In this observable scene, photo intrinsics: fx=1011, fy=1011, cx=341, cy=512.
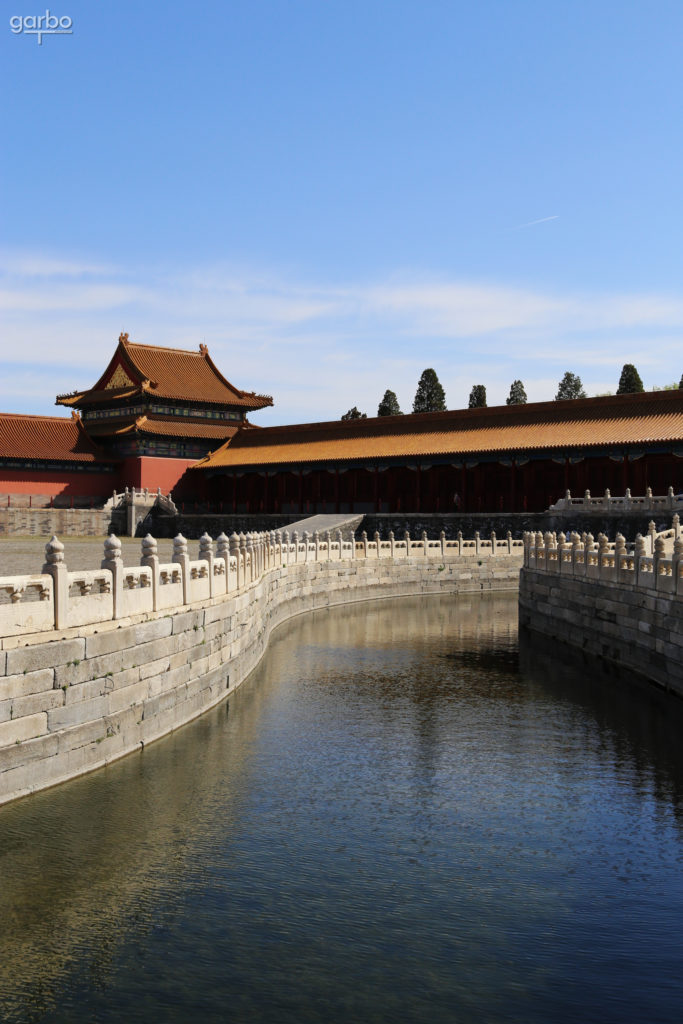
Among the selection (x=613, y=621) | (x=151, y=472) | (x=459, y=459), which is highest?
(x=151, y=472)

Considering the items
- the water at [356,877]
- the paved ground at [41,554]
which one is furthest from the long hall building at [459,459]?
the water at [356,877]

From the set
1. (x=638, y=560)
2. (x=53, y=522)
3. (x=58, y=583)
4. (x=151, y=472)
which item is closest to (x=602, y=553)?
(x=638, y=560)

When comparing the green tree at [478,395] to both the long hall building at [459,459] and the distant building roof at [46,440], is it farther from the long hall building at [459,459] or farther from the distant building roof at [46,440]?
the distant building roof at [46,440]

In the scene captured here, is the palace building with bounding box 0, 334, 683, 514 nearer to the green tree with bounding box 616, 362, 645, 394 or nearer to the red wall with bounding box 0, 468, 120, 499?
the red wall with bounding box 0, 468, 120, 499

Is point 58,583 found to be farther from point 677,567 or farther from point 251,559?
point 251,559

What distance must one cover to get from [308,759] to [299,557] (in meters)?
22.9

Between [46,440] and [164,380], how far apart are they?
8904 millimetres

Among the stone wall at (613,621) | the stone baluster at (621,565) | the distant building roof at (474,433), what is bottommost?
the stone wall at (613,621)

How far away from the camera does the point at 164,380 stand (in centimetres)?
6594

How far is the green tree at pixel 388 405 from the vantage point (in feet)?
259

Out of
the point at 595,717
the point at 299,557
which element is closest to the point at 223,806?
the point at 595,717

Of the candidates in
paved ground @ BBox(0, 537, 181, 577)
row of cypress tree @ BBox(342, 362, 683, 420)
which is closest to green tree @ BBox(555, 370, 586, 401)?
row of cypress tree @ BBox(342, 362, 683, 420)

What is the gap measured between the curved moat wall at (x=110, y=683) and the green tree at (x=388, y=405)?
57.9m

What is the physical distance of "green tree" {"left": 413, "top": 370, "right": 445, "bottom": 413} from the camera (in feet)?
252
